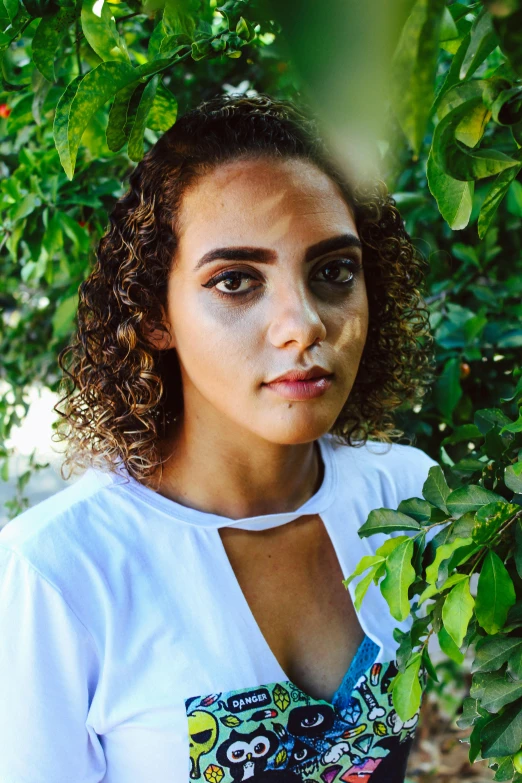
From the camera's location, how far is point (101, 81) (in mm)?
810

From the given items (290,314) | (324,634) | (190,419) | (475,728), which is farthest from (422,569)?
(190,419)

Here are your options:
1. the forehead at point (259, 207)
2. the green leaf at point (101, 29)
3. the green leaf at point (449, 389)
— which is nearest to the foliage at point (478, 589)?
the forehead at point (259, 207)

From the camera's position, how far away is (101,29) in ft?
3.02

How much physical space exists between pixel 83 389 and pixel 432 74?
1.40 m

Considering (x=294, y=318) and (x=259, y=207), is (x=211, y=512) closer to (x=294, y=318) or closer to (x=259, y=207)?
(x=294, y=318)

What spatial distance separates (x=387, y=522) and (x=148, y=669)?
546 mm

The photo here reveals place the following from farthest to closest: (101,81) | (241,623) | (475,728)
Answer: (241,623) → (475,728) → (101,81)

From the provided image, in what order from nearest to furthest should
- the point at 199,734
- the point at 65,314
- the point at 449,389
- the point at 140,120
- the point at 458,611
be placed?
the point at 140,120, the point at 458,611, the point at 199,734, the point at 449,389, the point at 65,314

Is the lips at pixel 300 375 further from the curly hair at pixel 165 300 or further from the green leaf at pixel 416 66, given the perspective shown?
the green leaf at pixel 416 66

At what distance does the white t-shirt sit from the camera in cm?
133

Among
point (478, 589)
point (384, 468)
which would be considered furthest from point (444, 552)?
point (384, 468)

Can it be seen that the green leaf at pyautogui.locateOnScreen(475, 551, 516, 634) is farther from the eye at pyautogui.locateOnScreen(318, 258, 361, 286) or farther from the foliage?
the eye at pyautogui.locateOnScreen(318, 258, 361, 286)

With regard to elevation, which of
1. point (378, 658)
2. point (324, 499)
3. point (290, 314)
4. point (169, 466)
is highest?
point (290, 314)

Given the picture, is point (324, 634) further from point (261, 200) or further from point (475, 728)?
point (261, 200)
